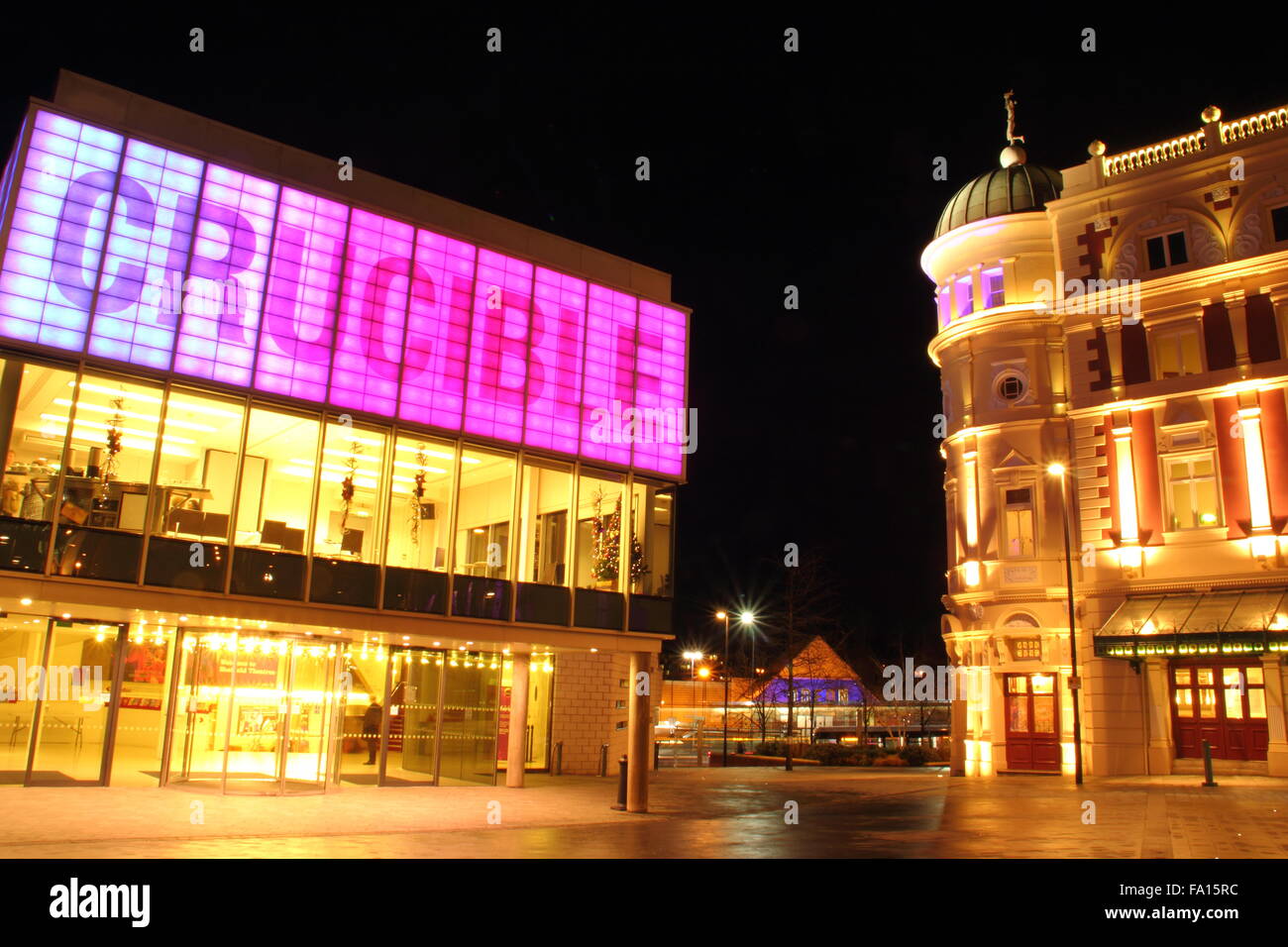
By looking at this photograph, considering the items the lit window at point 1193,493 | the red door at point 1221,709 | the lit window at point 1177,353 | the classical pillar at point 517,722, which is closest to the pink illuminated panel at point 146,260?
the classical pillar at point 517,722

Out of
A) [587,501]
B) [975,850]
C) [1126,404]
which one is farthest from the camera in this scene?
[1126,404]

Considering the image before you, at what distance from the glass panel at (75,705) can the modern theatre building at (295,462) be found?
6cm

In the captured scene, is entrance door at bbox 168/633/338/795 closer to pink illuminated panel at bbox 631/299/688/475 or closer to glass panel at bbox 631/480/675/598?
glass panel at bbox 631/480/675/598

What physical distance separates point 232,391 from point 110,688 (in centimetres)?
690

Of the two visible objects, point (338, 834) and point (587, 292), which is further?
point (587, 292)

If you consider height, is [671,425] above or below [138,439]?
above

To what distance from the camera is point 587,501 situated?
24.1 metres

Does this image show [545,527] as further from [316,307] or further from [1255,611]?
[1255,611]

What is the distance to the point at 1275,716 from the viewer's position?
2786cm

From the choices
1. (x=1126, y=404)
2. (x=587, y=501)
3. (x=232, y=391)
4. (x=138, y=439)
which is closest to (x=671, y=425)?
(x=587, y=501)

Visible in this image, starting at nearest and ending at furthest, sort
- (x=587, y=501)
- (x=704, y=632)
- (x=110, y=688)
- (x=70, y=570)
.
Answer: (x=70, y=570) → (x=110, y=688) → (x=587, y=501) → (x=704, y=632)

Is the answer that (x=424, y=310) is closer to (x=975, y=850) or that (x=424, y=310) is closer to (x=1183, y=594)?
(x=975, y=850)

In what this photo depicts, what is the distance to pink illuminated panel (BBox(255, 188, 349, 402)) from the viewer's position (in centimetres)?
1969

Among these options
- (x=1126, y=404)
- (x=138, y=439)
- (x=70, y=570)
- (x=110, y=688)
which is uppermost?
(x=1126, y=404)
